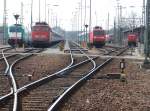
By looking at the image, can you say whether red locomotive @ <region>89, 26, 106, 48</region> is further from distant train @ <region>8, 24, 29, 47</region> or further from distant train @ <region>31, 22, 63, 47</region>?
distant train @ <region>8, 24, 29, 47</region>

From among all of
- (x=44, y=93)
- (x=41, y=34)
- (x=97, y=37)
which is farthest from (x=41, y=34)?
(x=44, y=93)

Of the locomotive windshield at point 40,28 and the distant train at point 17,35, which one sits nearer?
the locomotive windshield at point 40,28

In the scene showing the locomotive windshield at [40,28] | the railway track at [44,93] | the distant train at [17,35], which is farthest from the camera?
the distant train at [17,35]

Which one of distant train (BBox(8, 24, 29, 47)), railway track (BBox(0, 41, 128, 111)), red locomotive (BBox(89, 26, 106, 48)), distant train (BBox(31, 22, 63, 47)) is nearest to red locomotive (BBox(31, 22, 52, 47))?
distant train (BBox(31, 22, 63, 47))

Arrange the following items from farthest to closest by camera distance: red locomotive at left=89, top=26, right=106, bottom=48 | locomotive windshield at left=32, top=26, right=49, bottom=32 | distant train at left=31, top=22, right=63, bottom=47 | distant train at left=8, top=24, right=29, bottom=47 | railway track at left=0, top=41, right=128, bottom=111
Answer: red locomotive at left=89, top=26, right=106, bottom=48, distant train at left=8, top=24, right=29, bottom=47, locomotive windshield at left=32, top=26, right=49, bottom=32, distant train at left=31, top=22, right=63, bottom=47, railway track at left=0, top=41, right=128, bottom=111

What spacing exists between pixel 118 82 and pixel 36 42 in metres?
44.8

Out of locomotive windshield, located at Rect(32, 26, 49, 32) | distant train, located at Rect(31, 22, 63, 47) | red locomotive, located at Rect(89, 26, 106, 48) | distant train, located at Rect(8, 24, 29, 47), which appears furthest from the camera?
red locomotive, located at Rect(89, 26, 106, 48)

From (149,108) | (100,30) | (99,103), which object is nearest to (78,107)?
(99,103)

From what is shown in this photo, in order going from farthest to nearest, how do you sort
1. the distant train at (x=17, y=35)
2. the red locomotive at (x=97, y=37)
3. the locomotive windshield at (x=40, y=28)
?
the red locomotive at (x=97, y=37) < the distant train at (x=17, y=35) < the locomotive windshield at (x=40, y=28)

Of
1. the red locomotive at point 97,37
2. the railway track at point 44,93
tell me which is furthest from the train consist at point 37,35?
the railway track at point 44,93

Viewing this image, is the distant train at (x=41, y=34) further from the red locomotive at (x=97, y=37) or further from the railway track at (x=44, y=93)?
the railway track at (x=44, y=93)

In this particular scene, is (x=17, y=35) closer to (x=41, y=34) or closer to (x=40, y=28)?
(x=40, y=28)

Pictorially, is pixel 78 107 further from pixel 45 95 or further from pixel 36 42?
pixel 36 42

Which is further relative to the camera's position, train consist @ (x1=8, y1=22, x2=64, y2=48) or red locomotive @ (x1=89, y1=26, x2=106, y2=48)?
red locomotive @ (x1=89, y1=26, x2=106, y2=48)
